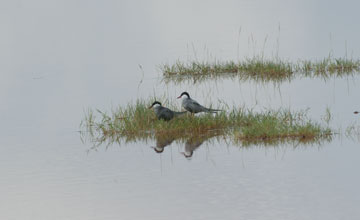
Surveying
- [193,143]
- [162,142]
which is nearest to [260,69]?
[162,142]

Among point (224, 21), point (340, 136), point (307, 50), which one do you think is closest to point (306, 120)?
point (340, 136)

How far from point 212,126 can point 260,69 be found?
7902 millimetres

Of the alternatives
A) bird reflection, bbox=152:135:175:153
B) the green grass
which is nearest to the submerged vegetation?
the green grass

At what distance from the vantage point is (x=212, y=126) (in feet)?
56.9

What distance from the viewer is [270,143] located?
1557cm

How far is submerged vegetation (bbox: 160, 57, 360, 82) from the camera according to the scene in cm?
2477

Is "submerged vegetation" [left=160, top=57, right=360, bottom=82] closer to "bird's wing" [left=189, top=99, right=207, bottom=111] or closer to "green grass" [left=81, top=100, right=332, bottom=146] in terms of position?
"green grass" [left=81, top=100, right=332, bottom=146]

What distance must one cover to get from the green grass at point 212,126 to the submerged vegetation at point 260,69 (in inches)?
Result: 251

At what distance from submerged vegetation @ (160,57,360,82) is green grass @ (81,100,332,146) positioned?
20.9ft

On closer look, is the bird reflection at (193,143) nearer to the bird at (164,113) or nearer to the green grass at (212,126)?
the green grass at (212,126)

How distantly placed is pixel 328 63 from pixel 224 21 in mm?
17410

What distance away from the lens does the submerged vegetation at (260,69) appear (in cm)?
2477

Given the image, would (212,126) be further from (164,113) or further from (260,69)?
(260,69)

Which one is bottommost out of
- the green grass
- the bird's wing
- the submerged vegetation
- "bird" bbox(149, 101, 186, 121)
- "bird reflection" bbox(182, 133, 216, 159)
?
"bird reflection" bbox(182, 133, 216, 159)
